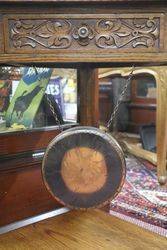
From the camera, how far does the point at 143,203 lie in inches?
66.5

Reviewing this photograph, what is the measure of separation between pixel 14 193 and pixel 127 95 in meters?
3.14

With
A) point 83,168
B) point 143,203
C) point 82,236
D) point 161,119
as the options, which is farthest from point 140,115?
point 83,168

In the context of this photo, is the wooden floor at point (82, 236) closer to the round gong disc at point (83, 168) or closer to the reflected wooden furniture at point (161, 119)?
the round gong disc at point (83, 168)

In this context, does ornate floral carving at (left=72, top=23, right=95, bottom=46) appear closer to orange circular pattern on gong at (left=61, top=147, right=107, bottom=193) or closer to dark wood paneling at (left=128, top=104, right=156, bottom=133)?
orange circular pattern on gong at (left=61, top=147, right=107, bottom=193)

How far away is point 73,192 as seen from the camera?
0.76 meters

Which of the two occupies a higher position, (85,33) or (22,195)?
(85,33)

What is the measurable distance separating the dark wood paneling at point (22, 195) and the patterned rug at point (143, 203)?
51 centimetres

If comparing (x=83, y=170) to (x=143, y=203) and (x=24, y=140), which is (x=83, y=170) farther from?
(x=143, y=203)

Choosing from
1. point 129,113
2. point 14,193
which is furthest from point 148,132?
point 14,193

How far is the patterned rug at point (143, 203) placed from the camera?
147 cm

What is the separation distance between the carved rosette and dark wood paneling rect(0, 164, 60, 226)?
546 millimetres

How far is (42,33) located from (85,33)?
0.29 ft

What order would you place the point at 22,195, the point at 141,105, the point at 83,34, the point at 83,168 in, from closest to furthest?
the point at 83,34, the point at 83,168, the point at 22,195, the point at 141,105

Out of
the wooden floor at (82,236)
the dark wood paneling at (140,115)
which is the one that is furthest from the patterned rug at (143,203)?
the dark wood paneling at (140,115)
